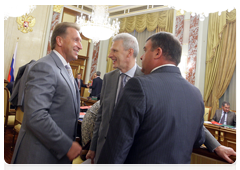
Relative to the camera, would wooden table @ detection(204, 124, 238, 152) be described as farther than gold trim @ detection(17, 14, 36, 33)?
No

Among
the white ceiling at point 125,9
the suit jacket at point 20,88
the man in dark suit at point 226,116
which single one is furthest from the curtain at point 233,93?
the suit jacket at point 20,88

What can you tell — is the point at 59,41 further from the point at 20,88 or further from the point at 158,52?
the point at 20,88

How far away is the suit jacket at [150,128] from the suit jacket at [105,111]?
0.61 m

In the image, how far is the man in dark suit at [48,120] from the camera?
1.12m

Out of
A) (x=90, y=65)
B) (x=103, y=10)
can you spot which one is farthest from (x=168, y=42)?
(x=90, y=65)

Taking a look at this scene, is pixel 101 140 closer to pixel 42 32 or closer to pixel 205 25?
pixel 205 25

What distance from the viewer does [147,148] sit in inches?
34.5

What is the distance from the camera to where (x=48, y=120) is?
1.12 metres

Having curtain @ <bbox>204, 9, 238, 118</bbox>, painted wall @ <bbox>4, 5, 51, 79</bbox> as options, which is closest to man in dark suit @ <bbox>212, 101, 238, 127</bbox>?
curtain @ <bbox>204, 9, 238, 118</bbox>

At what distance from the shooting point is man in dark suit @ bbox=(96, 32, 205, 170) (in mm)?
858

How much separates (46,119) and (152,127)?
64cm

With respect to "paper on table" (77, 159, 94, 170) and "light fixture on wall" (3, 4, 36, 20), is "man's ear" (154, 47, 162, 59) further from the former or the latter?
"light fixture on wall" (3, 4, 36, 20)

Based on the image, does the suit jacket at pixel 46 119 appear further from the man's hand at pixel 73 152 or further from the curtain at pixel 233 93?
the curtain at pixel 233 93

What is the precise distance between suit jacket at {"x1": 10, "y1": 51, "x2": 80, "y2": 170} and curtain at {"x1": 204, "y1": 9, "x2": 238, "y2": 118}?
6177mm
